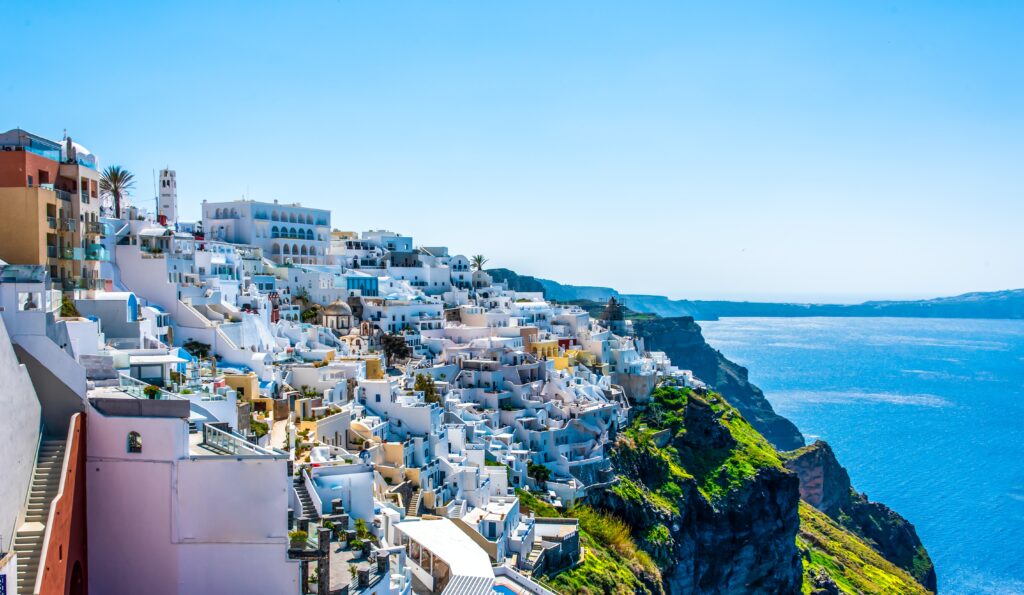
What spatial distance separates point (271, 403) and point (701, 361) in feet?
437

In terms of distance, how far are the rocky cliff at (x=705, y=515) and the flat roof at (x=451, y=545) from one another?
1689 centimetres

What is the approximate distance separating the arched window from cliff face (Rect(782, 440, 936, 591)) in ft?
268

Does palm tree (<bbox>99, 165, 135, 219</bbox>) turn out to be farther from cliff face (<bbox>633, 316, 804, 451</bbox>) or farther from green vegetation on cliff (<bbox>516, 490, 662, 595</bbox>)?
cliff face (<bbox>633, 316, 804, 451</bbox>)

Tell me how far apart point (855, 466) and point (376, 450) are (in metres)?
103

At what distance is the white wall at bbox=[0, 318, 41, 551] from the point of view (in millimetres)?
16523

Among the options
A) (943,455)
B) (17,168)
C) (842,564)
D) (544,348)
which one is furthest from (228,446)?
(943,455)

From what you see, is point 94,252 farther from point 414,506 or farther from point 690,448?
point 690,448

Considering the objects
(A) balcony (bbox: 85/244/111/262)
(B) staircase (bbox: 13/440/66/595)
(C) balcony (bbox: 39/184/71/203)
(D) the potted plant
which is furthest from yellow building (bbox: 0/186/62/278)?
(D) the potted plant

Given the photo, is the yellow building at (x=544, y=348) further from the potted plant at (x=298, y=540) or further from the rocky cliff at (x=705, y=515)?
the potted plant at (x=298, y=540)

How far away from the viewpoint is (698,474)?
67.4 meters

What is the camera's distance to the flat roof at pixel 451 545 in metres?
29.7

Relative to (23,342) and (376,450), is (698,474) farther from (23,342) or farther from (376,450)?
(23,342)

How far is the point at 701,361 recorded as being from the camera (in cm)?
16175

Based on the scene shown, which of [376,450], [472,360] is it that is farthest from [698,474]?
[376,450]
